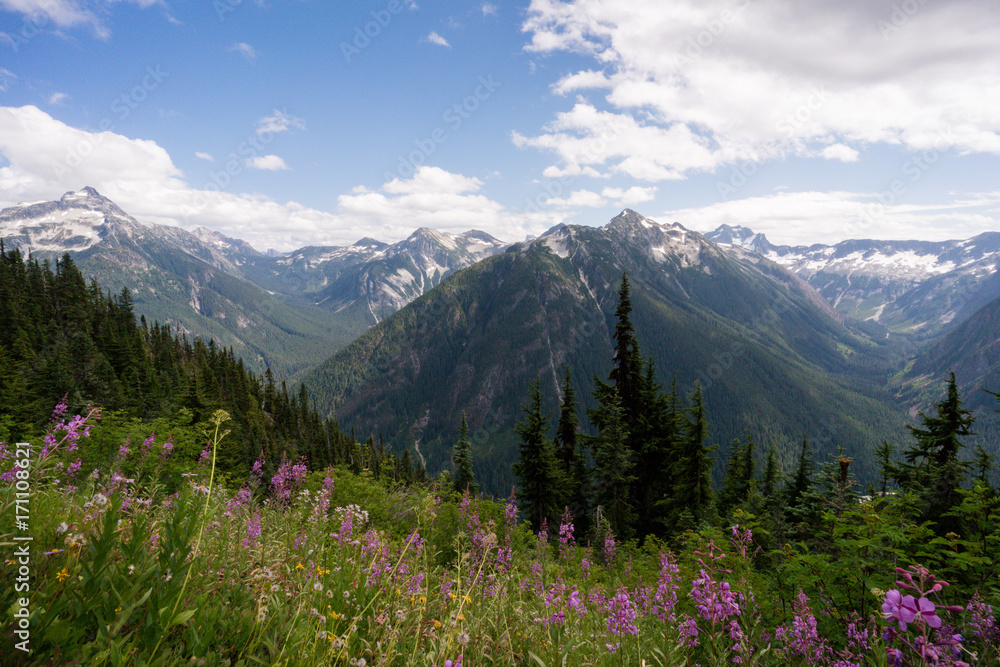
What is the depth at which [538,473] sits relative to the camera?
91.4 ft

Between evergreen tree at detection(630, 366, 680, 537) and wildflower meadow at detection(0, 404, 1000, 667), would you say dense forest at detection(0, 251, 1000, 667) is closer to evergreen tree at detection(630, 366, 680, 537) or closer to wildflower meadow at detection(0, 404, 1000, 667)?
wildflower meadow at detection(0, 404, 1000, 667)

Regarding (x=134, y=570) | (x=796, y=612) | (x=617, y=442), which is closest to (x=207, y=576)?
(x=134, y=570)

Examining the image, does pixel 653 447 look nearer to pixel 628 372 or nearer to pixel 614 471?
pixel 614 471

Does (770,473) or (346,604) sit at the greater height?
(346,604)

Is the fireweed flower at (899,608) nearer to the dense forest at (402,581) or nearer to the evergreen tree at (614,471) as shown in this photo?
the dense forest at (402,581)

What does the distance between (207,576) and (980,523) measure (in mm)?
9959

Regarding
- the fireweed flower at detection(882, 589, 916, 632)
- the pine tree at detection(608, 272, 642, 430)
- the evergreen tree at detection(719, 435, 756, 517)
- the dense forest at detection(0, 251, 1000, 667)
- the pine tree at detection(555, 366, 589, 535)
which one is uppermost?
the fireweed flower at detection(882, 589, 916, 632)

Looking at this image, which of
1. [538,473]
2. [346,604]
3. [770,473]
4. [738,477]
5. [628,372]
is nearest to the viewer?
[346,604]

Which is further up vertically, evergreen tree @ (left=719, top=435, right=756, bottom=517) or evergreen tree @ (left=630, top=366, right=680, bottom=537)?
evergreen tree @ (left=630, top=366, right=680, bottom=537)

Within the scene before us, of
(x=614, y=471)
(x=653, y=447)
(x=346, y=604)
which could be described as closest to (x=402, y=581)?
(x=346, y=604)

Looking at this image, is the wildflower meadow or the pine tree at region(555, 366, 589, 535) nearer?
the wildflower meadow

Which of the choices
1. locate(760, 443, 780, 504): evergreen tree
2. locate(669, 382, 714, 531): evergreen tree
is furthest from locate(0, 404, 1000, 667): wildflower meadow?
locate(760, 443, 780, 504): evergreen tree

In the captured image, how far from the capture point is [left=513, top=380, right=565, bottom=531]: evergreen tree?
1090 inches

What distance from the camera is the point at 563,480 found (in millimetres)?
28297
